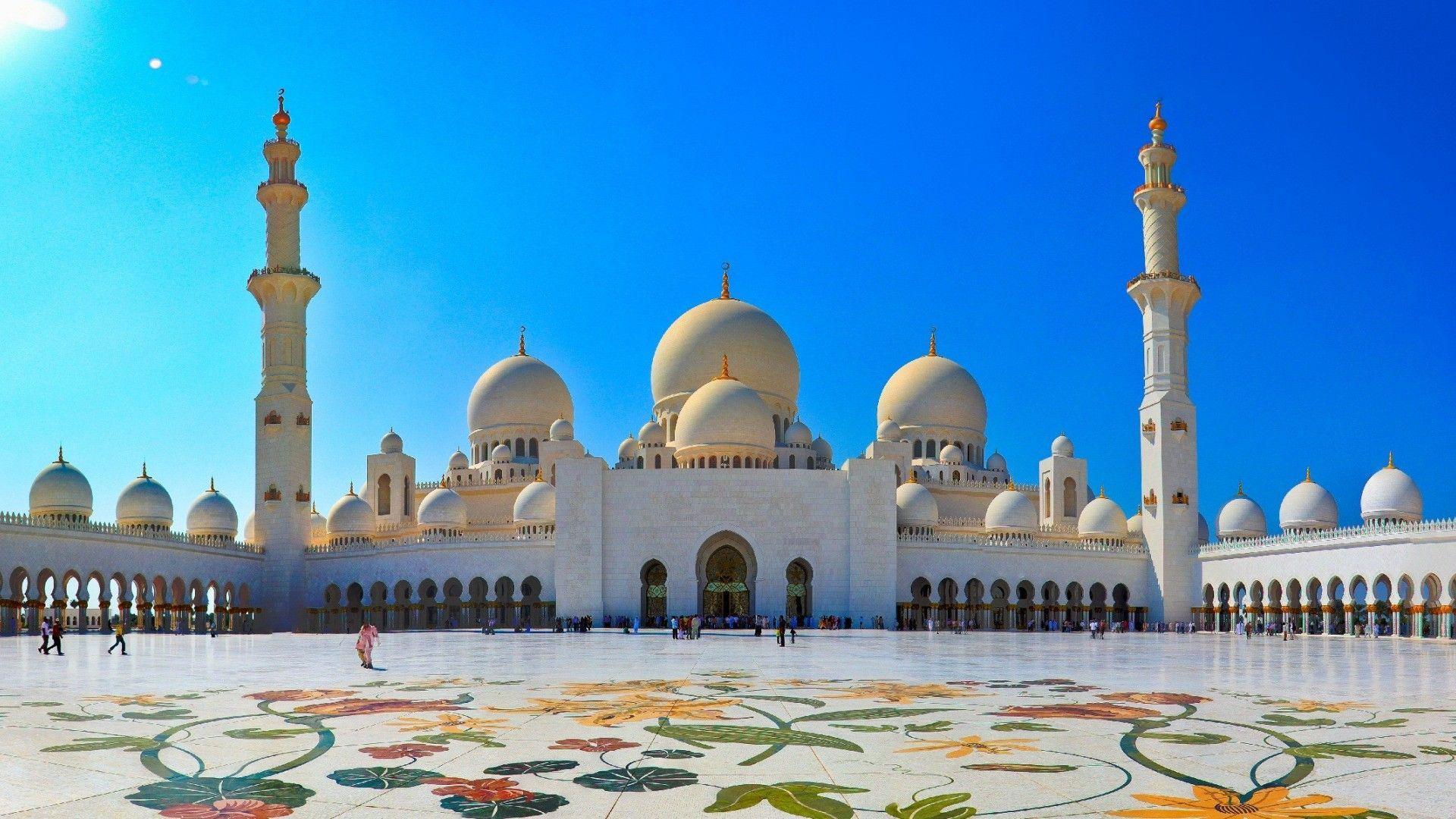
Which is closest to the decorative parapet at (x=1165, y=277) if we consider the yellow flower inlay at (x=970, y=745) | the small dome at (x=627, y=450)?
the small dome at (x=627, y=450)

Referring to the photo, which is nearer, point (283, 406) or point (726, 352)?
point (283, 406)

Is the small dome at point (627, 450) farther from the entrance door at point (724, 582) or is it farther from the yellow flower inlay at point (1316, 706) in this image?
the yellow flower inlay at point (1316, 706)

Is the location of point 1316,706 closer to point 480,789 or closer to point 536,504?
point 480,789

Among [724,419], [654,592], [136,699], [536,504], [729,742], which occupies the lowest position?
[654,592]

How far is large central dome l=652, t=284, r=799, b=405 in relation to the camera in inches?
1719

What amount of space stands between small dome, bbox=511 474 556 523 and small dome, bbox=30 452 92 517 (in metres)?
12.7

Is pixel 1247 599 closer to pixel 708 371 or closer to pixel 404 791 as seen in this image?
pixel 708 371

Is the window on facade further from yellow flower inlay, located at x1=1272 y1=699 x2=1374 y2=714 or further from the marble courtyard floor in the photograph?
yellow flower inlay, located at x1=1272 y1=699 x2=1374 y2=714

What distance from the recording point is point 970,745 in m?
7.50

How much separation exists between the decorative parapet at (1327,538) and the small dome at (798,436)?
12.9 metres

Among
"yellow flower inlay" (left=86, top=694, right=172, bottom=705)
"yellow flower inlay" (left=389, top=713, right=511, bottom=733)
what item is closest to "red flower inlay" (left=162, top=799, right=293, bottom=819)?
"yellow flower inlay" (left=389, top=713, right=511, bottom=733)

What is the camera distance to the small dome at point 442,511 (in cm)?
4200

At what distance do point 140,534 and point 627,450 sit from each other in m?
15.5

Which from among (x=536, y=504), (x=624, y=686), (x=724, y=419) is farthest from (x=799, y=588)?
(x=624, y=686)
